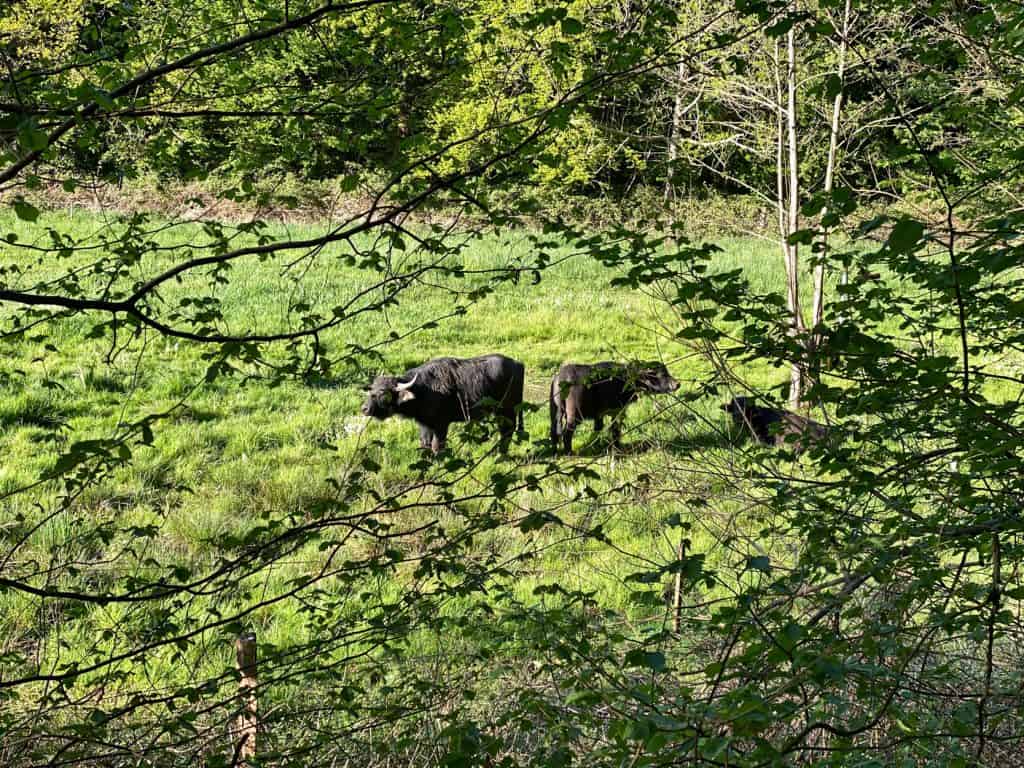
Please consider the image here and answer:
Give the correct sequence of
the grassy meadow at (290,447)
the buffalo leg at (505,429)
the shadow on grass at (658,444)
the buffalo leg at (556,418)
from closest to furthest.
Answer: the buffalo leg at (505,429)
the grassy meadow at (290,447)
the shadow on grass at (658,444)
the buffalo leg at (556,418)

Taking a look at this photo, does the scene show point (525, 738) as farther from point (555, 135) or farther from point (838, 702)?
point (555, 135)

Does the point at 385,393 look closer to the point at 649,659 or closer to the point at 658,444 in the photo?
the point at 658,444

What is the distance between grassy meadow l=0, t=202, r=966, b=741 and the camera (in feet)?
18.3

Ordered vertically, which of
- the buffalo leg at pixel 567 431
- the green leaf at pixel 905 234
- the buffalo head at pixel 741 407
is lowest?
the buffalo leg at pixel 567 431

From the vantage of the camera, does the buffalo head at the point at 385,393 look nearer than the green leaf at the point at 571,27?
No

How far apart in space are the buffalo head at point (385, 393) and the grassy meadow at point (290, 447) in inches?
15.5

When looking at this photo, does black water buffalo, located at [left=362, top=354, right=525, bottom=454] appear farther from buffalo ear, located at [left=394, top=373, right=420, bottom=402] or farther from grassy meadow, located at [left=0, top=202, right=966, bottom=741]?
grassy meadow, located at [left=0, top=202, right=966, bottom=741]

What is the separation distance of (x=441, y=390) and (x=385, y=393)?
92 cm

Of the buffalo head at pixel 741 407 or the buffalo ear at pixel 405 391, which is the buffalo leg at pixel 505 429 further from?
the buffalo ear at pixel 405 391

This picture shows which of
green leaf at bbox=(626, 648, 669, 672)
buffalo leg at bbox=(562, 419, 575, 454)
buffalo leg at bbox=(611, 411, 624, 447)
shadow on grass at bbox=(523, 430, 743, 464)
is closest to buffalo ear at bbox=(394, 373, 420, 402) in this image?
shadow on grass at bbox=(523, 430, 743, 464)

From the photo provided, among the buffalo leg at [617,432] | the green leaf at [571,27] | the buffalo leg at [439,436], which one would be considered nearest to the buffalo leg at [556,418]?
the buffalo leg at [439,436]

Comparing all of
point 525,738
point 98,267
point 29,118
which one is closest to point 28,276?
point 98,267

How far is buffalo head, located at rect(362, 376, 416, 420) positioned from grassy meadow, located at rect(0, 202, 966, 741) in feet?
1.29

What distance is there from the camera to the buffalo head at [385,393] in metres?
10.3
